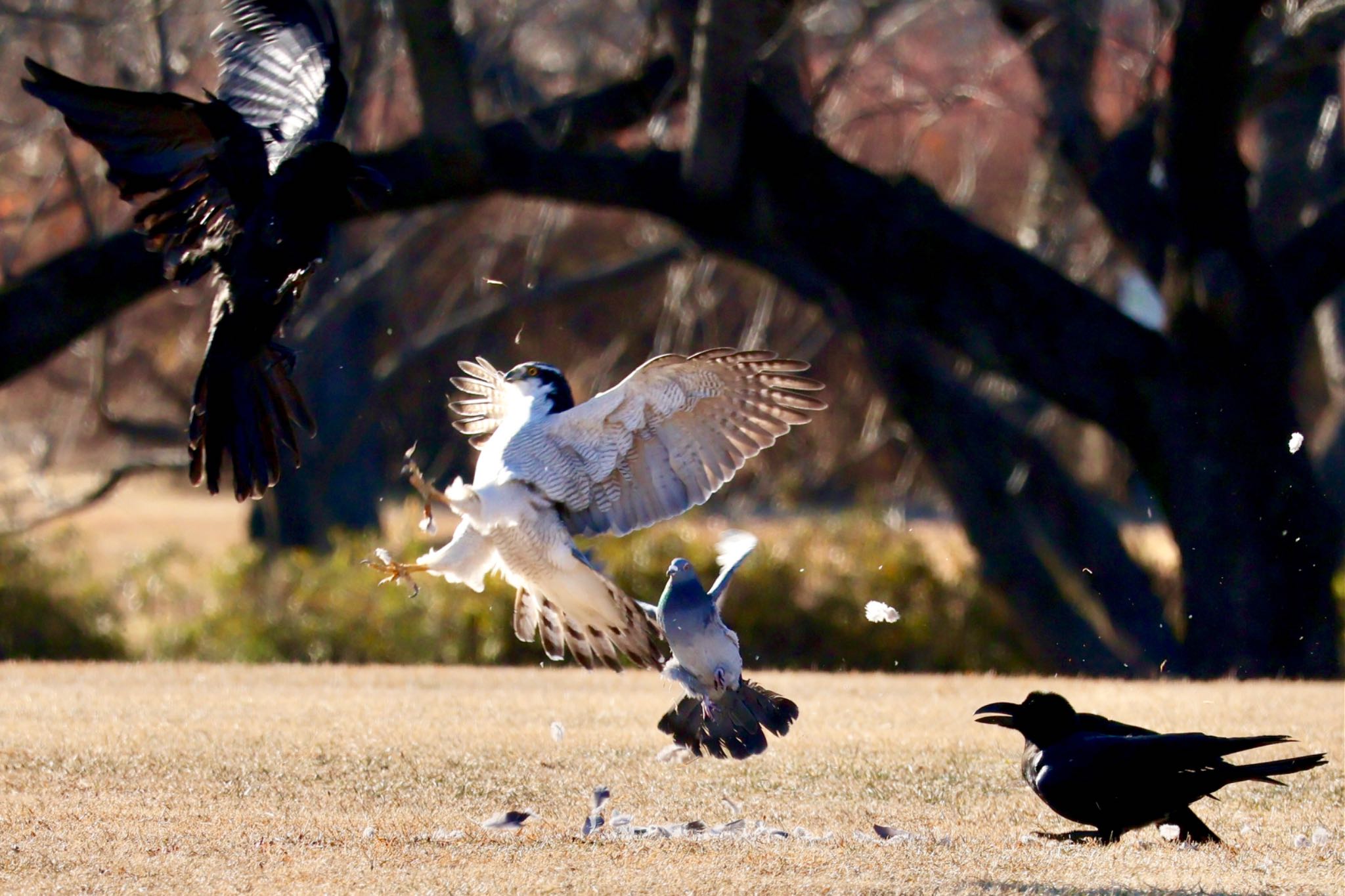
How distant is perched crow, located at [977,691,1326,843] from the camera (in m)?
5.10

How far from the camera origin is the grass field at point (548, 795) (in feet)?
15.2

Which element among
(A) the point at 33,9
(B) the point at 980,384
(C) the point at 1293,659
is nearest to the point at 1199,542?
(C) the point at 1293,659

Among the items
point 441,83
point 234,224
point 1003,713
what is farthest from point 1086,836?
point 441,83

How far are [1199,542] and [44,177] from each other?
10065 mm

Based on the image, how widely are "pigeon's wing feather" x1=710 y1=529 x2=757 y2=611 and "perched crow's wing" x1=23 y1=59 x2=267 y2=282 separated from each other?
2008mm

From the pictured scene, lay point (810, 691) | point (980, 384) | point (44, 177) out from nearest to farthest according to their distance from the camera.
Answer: point (810, 691), point (44, 177), point (980, 384)

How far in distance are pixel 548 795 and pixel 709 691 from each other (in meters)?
0.63

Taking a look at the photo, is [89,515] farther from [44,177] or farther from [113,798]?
[113,798]

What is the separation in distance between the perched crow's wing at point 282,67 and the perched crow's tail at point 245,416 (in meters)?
0.90

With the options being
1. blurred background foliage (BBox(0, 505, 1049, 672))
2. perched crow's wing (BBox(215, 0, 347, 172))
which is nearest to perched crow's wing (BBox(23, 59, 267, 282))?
perched crow's wing (BBox(215, 0, 347, 172))

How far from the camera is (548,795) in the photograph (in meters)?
5.71

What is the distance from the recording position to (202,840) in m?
4.90

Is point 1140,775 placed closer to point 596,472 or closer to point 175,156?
point 596,472

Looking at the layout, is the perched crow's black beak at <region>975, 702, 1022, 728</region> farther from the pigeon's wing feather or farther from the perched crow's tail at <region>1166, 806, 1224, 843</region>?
the pigeon's wing feather
